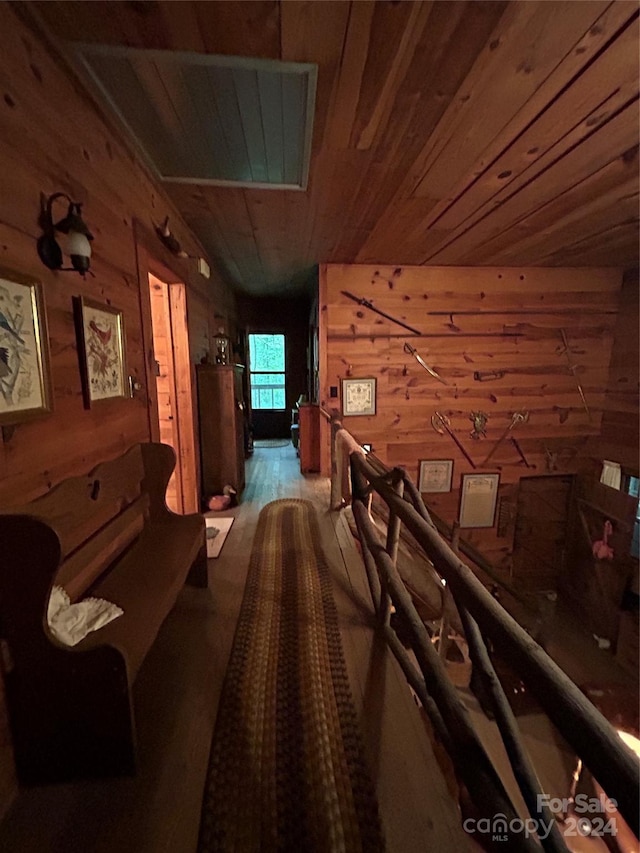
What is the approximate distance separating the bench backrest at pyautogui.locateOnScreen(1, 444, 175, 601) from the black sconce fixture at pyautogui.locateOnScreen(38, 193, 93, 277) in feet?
2.37

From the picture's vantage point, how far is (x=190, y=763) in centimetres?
99

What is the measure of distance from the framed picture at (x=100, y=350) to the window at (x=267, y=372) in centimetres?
486

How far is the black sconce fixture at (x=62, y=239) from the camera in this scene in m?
1.07

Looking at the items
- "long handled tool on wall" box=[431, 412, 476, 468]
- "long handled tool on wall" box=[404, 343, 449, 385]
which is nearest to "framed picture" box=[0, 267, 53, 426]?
"long handled tool on wall" box=[404, 343, 449, 385]

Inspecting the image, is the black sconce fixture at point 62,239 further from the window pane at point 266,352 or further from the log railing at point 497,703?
the window pane at point 266,352

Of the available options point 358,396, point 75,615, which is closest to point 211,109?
point 75,615

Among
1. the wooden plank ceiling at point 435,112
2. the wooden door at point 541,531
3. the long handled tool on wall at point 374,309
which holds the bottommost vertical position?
the wooden door at point 541,531

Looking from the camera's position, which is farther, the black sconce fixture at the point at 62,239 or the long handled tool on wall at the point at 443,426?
the long handled tool on wall at the point at 443,426

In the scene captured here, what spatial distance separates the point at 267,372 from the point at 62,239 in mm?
5354

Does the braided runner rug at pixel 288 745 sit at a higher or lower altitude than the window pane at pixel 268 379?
lower

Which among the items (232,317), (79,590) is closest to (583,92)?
(79,590)

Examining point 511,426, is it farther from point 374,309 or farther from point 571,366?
point 374,309

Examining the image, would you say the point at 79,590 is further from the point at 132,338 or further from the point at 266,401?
the point at 266,401

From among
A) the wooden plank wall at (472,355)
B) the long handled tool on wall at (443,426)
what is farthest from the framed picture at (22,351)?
the long handled tool on wall at (443,426)
